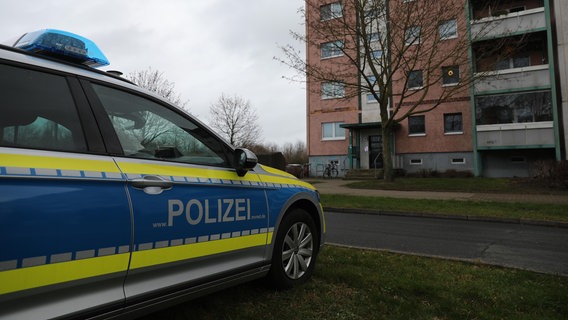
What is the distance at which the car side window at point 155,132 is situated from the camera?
2459 mm

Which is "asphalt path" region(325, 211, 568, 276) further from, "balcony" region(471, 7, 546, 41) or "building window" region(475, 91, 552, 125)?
"balcony" region(471, 7, 546, 41)

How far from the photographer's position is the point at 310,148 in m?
28.8

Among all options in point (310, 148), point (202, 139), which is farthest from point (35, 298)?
point (310, 148)

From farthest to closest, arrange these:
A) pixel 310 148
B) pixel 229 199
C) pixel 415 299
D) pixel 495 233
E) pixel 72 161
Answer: pixel 310 148 < pixel 495 233 < pixel 415 299 < pixel 229 199 < pixel 72 161

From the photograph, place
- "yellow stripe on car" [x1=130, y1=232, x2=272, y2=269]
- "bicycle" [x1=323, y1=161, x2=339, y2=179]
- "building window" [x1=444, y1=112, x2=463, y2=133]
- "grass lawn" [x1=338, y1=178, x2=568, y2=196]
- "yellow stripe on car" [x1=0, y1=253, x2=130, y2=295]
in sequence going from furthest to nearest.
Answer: "bicycle" [x1=323, y1=161, x2=339, y2=179] < "building window" [x1=444, y1=112, x2=463, y2=133] < "grass lawn" [x1=338, y1=178, x2=568, y2=196] < "yellow stripe on car" [x1=130, y1=232, x2=272, y2=269] < "yellow stripe on car" [x1=0, y1=253, x2=130, y2=295]

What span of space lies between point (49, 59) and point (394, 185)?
16.8 m

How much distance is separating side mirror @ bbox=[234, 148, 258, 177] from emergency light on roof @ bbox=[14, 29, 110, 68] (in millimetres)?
1203

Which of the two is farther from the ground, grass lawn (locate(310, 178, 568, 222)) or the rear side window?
the rear side window

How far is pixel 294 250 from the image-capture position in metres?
3.66

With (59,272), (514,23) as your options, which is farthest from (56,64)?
(514,23)

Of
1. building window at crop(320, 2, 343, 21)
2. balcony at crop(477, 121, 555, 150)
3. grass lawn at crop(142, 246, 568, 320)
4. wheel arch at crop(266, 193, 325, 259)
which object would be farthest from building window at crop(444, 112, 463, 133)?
wheel arch at crop(266, 193, 325, 259)

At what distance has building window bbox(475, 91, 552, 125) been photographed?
21281mm

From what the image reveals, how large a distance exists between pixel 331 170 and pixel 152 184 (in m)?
25.5

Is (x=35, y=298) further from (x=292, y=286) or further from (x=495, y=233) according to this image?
(x=495, y=233)
